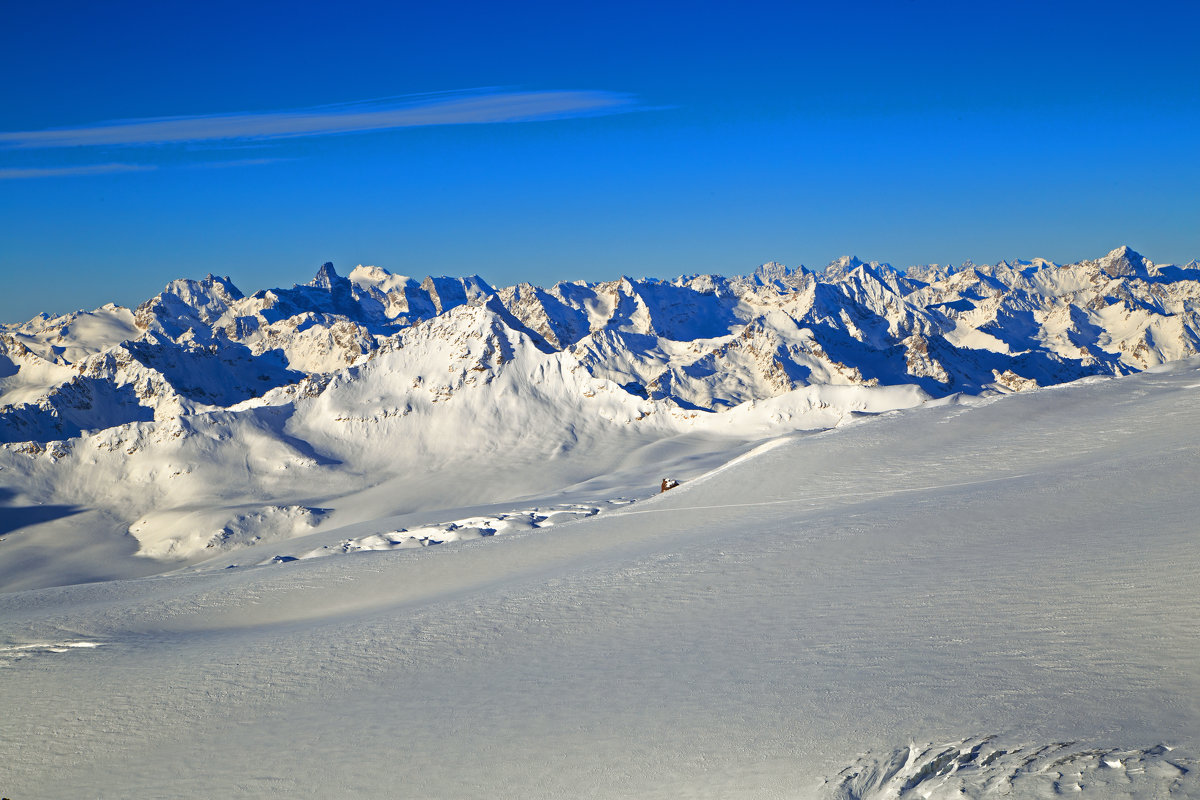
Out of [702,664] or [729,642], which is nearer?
[702,664]

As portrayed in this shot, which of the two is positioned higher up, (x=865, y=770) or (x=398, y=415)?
(x=398, y=415)

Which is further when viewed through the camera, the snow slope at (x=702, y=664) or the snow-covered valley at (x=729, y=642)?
the snow-covered valley at (x=729, y=642)

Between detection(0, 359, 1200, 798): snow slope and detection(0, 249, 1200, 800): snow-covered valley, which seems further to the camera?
detection(0, 249, 1200, 800): snow-covered valley

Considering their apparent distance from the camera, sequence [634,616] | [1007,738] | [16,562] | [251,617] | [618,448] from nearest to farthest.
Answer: [1007,738]
[634,616]
[251,617]
[16,562]
[618,448]

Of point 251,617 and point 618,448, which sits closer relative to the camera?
point 251,617

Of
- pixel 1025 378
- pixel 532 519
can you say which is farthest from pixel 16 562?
pixel 1025 378

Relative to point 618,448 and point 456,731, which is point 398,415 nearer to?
point 618,448

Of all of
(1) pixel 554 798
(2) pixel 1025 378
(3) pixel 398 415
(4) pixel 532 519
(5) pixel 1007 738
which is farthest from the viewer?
(2) pixel 1025 378
